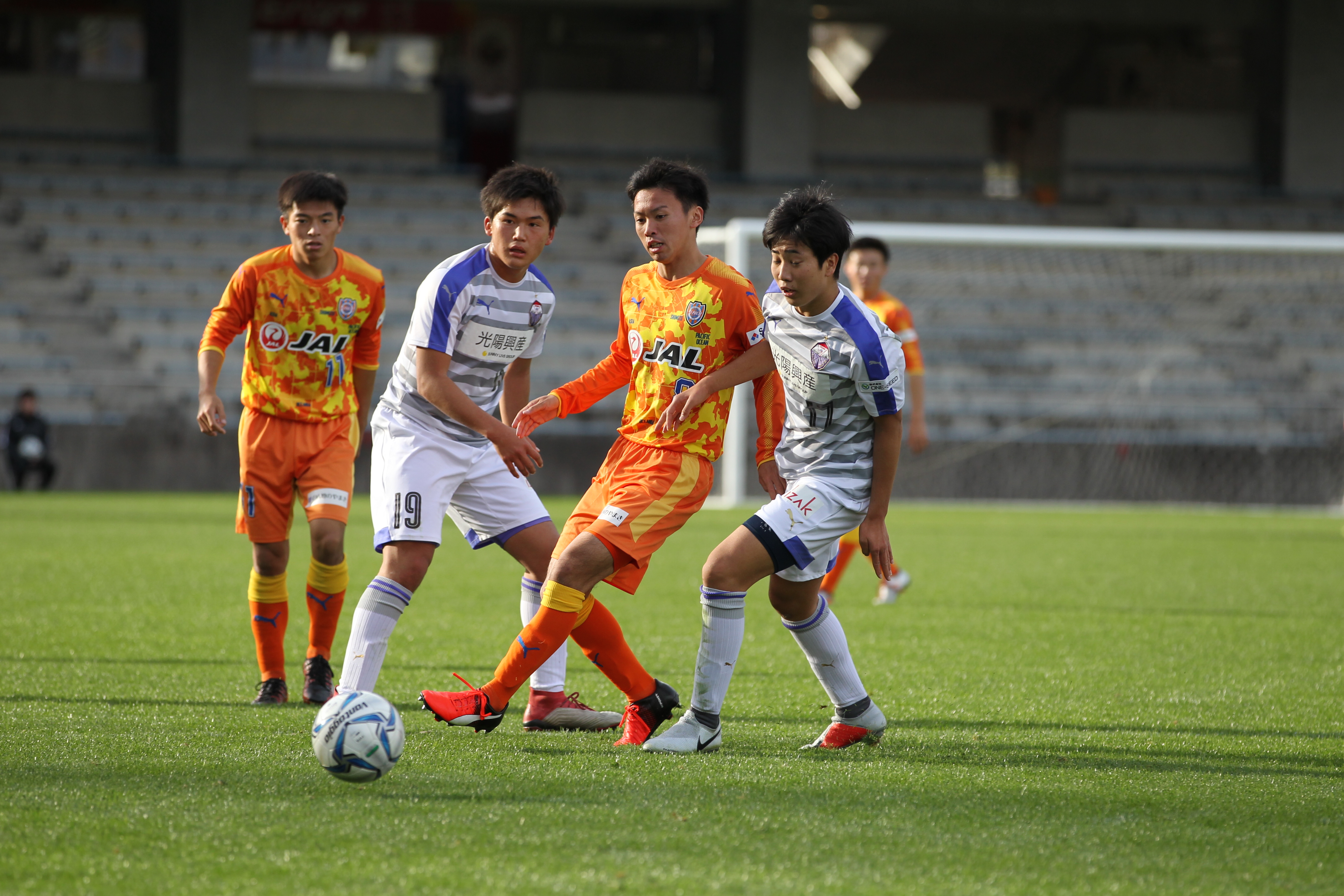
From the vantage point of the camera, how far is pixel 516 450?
3986 millimetres

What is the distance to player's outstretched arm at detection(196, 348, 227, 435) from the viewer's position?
462 cm

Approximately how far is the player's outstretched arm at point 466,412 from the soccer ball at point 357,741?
2.76 feet

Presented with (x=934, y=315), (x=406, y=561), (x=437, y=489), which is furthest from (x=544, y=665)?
(x=934, y=315)

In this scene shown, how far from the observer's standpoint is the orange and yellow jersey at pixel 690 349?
405 cm

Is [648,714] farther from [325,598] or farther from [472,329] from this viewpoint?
[325,598]

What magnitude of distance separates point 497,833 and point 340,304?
244 cm

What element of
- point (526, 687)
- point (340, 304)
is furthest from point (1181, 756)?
point (340, 304)

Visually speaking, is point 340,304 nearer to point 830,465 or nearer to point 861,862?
point 830,465

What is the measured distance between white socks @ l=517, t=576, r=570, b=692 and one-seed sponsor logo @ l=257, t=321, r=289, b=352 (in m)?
1.24

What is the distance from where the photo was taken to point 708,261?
4148mm

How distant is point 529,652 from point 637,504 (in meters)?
0.52

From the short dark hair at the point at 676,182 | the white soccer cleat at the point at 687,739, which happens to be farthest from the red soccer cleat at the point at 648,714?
the short dark hair at the point at 676,182

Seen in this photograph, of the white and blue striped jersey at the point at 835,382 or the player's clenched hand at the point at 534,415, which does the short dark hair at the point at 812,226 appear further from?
the player's clenched hand at the point at 534,415

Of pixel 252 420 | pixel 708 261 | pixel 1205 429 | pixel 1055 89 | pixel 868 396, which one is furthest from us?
pixel 1055 89
